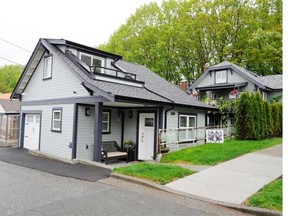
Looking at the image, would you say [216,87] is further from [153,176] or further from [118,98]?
[153,176]

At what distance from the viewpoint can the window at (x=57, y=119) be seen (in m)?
12.8

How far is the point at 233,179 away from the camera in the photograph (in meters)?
7.70

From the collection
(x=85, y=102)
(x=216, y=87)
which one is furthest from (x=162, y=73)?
(x=85, y=102)

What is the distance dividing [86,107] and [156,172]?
558cm

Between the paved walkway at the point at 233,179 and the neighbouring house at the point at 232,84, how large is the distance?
15.9m

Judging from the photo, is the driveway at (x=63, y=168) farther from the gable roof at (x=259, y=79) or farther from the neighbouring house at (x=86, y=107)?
the gable roof at (x=259, y=79)

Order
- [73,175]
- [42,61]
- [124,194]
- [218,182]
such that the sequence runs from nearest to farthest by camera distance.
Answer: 1. [124,194]
2. [218,182]
3. [73,175]
4. [42,61]

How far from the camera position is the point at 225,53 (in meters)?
34.6

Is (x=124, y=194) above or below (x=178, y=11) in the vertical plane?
below

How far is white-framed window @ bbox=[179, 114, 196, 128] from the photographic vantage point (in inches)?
576

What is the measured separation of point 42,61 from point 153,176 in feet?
35.2

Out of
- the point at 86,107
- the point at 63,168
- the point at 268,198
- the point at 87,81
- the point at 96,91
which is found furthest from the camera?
the point at 86,107

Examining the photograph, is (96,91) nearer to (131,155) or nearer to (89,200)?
(131,155)

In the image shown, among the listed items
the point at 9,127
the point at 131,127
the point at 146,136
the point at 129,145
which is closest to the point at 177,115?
the point at 146,136
